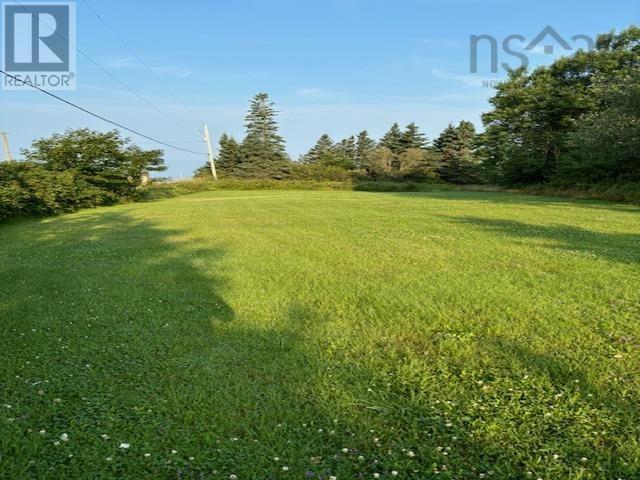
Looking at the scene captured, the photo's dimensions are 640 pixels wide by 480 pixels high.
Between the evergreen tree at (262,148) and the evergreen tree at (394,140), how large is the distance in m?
12.6

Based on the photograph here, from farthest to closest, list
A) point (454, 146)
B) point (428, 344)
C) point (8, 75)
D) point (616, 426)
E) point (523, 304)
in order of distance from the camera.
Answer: point (454, 146) → point (8, 75) → point (523, 304) → point (428, 344) → point (616, 426)

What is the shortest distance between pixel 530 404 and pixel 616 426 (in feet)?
1.45

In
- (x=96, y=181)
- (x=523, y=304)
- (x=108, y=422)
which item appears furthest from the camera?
(x=96, y=181)

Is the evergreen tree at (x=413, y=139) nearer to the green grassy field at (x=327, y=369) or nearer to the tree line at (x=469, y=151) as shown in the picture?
the tree line at (x=469, y=151)

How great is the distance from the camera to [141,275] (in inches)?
262

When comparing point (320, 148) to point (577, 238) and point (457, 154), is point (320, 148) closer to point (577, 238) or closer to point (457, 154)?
point (457, 154)

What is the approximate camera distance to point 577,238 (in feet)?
29.3

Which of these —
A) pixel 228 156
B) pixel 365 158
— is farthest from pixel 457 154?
pixel 228 156

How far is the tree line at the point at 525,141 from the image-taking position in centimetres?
2102

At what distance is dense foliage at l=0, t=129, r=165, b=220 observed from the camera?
17.6 meters

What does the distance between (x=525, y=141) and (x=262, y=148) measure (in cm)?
2947

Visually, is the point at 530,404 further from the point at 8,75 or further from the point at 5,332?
the point at 8,75

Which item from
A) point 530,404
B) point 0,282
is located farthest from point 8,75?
point 530,404

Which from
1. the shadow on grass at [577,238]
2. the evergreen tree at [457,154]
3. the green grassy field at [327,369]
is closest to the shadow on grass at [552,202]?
the shadow on grass at [577,238]
